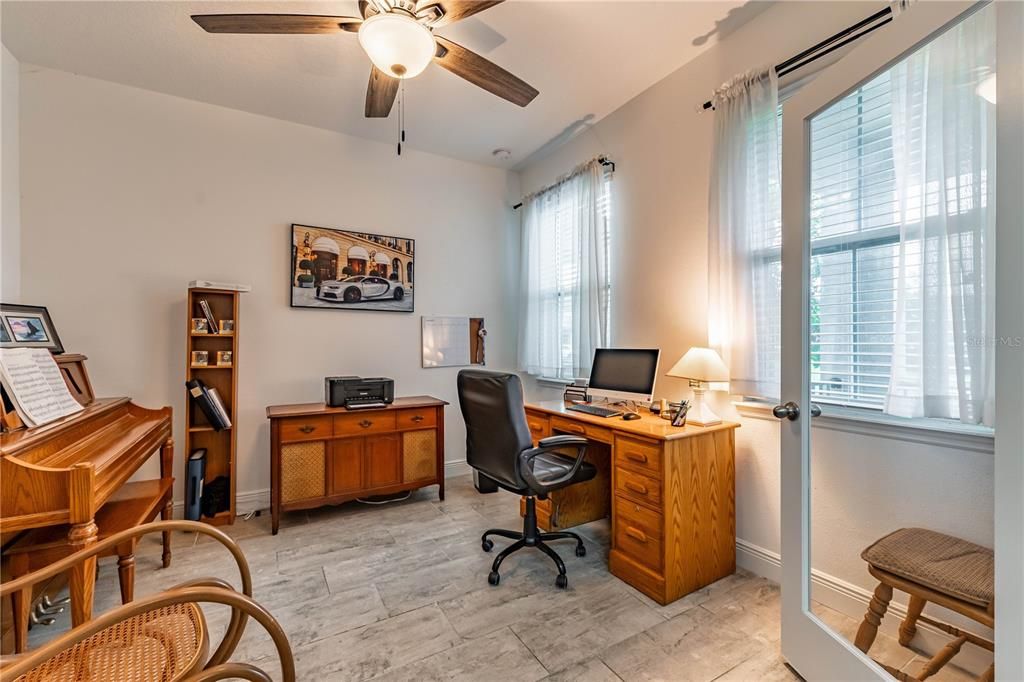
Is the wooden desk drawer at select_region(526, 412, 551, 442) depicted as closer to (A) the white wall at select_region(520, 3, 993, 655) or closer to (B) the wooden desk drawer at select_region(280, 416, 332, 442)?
(A) the white wall at select_region(520, 3, 993, 655)

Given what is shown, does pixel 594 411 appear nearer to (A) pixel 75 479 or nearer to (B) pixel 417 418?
(B) pixel 417 418

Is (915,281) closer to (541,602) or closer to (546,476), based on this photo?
(546,476)

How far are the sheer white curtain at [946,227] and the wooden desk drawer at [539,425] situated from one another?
1.68 meters

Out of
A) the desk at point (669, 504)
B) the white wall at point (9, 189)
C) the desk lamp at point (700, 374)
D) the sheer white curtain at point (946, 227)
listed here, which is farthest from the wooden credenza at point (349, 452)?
the sheer white curtain at point (946, 227)

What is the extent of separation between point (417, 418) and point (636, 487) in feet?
5.88

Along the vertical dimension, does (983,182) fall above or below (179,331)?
above

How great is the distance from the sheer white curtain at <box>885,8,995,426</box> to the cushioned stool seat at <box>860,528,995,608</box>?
37cm

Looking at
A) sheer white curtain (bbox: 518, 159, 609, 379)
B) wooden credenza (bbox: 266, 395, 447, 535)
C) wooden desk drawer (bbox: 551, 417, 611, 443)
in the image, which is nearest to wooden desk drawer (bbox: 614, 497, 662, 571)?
wooden desk drawer (bbox: 551, 417, 611, 443)

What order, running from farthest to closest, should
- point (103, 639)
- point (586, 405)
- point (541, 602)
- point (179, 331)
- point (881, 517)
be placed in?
1. point (179, 331)
2. point (586, 405)
3. point (541, 602)
4. point (881, 517)
5. point (103, 639)

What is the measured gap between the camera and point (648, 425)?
7.14 feet

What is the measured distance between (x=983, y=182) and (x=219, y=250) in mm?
3922

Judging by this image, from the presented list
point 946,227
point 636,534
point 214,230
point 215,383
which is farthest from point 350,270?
point 946,227

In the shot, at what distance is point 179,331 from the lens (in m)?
2.95

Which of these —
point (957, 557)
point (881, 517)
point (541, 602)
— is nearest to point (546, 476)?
point (541, 602)
